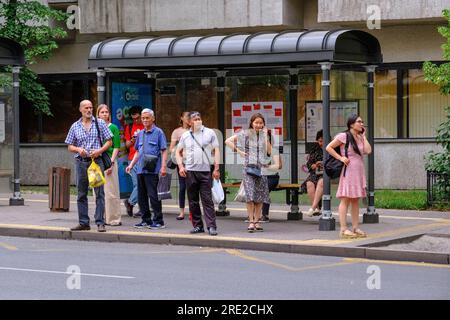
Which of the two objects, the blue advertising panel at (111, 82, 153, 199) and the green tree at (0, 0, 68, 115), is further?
the green tree at (0, 0, 68, 115)

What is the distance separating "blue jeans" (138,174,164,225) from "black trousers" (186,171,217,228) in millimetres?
902

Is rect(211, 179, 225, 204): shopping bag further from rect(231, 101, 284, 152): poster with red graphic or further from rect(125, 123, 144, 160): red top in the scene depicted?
rect(125, 123, 144, 160): red top

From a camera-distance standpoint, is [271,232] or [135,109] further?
[135,109]

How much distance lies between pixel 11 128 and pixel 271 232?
325 inches

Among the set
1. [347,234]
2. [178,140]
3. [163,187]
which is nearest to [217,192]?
[163,187]

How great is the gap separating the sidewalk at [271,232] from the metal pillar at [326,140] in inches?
9.1

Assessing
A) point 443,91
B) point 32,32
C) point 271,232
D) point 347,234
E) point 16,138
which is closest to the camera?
point 347,234

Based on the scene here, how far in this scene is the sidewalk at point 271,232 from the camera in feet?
49.8

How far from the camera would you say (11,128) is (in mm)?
23453

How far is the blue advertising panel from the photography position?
2019 cm

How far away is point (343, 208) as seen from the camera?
16500 mm

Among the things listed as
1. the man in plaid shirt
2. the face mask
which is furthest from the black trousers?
the man in plaid shirt

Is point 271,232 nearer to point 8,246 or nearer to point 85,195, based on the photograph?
point 85,195
